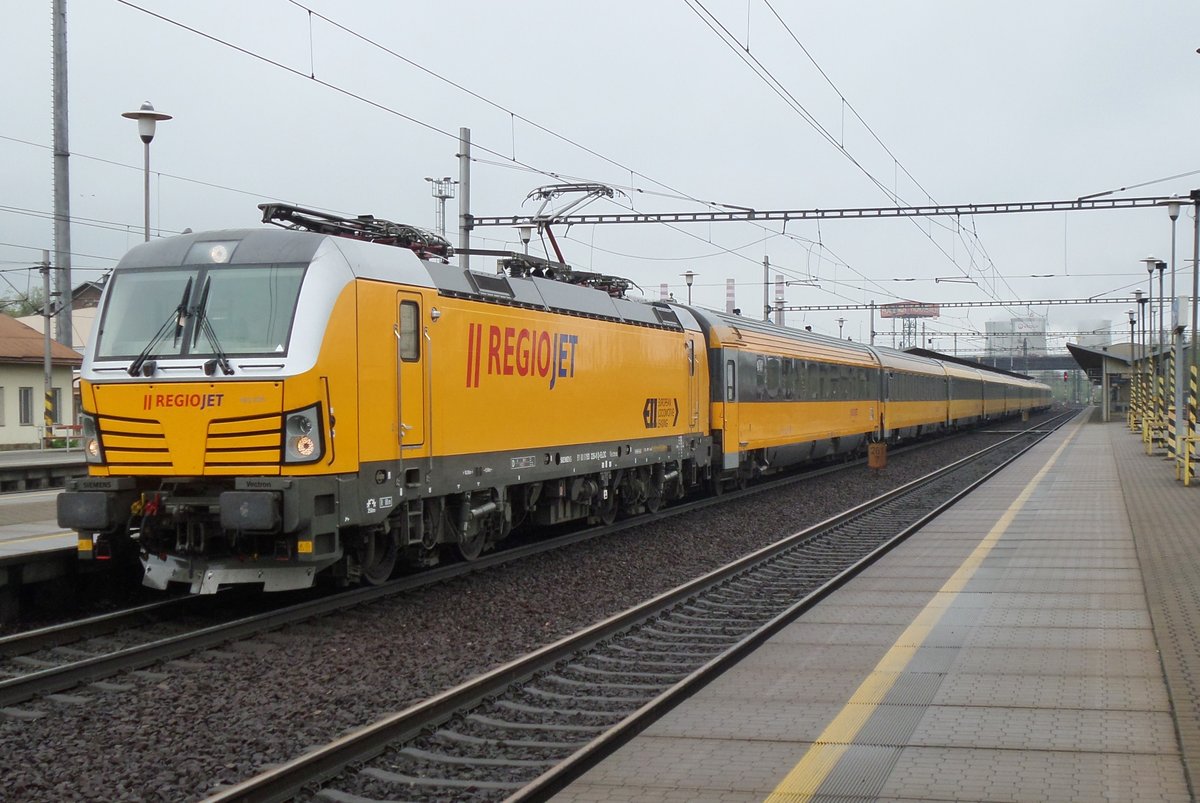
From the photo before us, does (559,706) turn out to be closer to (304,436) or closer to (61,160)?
(304,436)

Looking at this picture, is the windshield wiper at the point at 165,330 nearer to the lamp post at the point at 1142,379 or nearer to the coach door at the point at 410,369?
A: the coach door at the point at 410,369

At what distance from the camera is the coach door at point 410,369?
35.1 ft

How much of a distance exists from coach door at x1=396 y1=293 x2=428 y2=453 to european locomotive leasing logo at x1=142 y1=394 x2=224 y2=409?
1.71 metres

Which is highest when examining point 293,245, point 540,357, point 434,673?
point 293,245

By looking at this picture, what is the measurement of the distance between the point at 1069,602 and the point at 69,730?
8306 millimetres

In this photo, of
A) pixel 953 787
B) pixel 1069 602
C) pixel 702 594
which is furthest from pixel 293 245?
pixel 1069 602

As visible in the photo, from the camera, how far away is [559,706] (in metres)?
7.67

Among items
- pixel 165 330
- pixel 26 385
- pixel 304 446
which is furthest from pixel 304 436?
pixel 26 385

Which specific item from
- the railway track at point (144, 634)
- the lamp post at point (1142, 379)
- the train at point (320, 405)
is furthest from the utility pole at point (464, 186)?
the lamp post at point (1142, 379)

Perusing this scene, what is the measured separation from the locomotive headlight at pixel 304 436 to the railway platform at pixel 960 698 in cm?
382

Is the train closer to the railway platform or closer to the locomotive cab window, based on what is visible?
the locomotive cab window

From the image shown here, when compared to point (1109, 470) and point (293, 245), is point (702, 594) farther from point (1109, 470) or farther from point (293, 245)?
point (1109, 470)

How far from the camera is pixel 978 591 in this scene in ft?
36.6

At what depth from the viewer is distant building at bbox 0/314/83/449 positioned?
35062 millimetres
